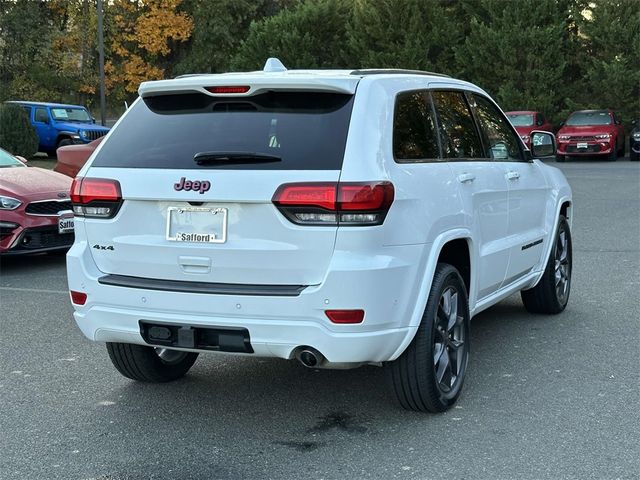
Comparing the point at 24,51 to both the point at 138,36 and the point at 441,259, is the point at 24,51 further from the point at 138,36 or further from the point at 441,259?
the point at 441,259

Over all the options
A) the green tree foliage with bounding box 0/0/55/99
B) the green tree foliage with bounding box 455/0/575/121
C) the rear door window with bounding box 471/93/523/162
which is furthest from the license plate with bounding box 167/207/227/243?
the green tree foliage with bounding box 0/0/55/99

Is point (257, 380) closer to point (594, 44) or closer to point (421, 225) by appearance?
point (421, 225)

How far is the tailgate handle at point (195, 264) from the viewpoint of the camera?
4.31m

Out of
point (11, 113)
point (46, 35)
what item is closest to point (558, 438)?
point (11, 113)

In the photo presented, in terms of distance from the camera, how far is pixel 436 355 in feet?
15.7

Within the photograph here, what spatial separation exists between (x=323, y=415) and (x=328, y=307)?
0.96 meters

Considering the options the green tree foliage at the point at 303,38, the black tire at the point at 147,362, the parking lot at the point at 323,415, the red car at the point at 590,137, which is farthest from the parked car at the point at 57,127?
the black tire at the point at 147,362

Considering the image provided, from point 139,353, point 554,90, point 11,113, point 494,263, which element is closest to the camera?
point 139,353

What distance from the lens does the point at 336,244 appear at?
412 cm

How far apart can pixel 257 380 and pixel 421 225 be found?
1.64 m

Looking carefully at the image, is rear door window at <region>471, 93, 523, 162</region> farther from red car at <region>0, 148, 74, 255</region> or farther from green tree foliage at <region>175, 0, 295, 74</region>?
green tree foliage at <region>175, 0, 295, 74</region>

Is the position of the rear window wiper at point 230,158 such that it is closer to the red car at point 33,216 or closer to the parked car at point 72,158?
the red car at point 33,216

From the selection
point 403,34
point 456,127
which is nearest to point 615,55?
point 403,34

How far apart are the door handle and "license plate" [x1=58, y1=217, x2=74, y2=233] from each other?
5640 millimetres
